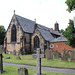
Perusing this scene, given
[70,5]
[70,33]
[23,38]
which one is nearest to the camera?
[70,5]

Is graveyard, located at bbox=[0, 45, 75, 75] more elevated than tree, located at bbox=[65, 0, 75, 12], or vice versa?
tree, located at bbox=[65, 0, 75, 12]

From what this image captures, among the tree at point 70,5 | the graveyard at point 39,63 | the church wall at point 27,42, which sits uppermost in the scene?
the tree at point 70,5

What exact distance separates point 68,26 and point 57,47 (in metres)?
12.6

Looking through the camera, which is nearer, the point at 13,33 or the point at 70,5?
the point at 70,5

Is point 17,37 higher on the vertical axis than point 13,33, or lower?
lower

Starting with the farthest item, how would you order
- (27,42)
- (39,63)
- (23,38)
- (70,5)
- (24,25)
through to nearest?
1. (24,25)
2. (27,42)
3. (23,38)
4. (70,5)
5. (39,63)

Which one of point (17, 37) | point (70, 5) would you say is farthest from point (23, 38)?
point (70, 5)

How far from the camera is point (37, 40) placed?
28297 millimetres

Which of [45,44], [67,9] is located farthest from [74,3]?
[45,44]

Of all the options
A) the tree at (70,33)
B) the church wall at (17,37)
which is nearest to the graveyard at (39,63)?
the tree at (70,33)

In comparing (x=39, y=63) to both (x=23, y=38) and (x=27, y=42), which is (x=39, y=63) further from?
(x=27, y=42)

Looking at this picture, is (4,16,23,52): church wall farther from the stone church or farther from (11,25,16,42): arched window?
(11,25,16,42): arched window

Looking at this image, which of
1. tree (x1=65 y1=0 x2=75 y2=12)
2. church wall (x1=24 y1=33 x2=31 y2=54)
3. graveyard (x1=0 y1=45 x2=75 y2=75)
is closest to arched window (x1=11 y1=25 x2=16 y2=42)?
church wall (x1=24 y1=33 x2=31 y2=54)

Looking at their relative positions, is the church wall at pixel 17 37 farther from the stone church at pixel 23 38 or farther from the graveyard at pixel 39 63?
A: the graveyard at pixel 39 63
